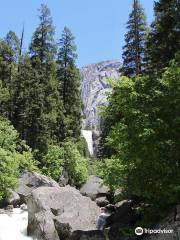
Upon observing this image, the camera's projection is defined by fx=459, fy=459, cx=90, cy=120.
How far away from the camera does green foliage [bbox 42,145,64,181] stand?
141 feet

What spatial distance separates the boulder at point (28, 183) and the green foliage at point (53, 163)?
718 cm

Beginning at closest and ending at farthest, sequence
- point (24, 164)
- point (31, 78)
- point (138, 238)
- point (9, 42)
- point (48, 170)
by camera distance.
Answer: point (138, 238), point (24, 164), point (48, 170), point (31, 78), point (9, 42)

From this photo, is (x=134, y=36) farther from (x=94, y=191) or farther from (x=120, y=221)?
(x=120, y=221)

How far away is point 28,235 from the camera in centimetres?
2250

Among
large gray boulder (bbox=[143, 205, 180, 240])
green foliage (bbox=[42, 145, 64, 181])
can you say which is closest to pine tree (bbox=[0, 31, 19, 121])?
green foliage (bbox=[42, 145, 64, 181])

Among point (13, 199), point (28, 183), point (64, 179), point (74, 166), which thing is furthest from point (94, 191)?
point (74, 166)

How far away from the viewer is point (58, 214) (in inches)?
888

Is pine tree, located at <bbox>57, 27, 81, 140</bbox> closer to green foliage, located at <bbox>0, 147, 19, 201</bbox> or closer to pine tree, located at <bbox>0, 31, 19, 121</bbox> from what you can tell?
pine tree, located at <bbox>0, 31, 19, 121</bbox>

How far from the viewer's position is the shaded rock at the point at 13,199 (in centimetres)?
3049

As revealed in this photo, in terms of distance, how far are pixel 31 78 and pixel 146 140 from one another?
34.6m

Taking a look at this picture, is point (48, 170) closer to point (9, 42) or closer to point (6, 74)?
point (6, 74)

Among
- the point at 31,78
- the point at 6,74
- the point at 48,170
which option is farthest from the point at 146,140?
the point at 6,74

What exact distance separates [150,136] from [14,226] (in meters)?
12.1

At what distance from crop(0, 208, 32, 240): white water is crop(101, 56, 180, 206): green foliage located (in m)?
7.84
